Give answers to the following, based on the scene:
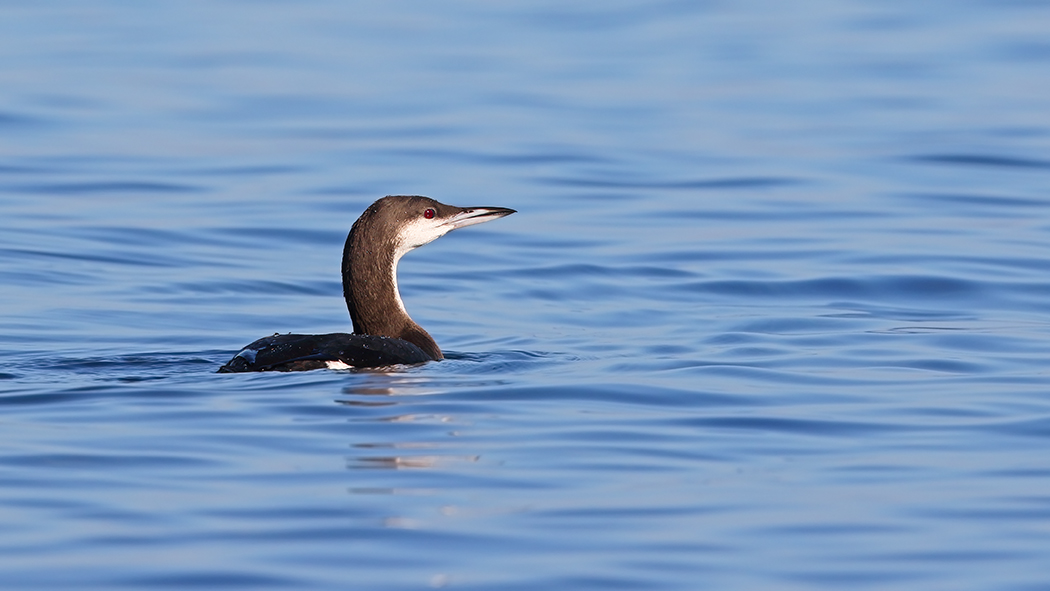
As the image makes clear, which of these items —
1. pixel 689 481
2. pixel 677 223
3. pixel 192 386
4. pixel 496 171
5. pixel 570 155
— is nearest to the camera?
pixel 689 481

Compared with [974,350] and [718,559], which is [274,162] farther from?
[718,559]

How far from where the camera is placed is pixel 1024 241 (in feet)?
43.1

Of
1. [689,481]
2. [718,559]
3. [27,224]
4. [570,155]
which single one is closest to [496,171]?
[570,155]

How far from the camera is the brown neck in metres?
9.13

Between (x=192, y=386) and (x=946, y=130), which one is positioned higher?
(x=946, y=130)

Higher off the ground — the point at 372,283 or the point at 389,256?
the point at 389,256

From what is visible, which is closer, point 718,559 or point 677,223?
point 718,559

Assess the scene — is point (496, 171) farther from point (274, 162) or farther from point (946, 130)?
point (946, 130)

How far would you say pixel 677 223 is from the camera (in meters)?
14.0

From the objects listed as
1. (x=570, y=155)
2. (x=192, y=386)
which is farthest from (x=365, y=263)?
(x=570, y=155)

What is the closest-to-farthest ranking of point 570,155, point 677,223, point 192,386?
point 192,386
point 677,223
point 570,155

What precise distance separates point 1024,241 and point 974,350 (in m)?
4.00

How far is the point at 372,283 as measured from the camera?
9.18 m

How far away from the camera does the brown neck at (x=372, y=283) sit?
9.13m
